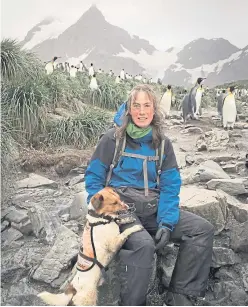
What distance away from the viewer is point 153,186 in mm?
1814

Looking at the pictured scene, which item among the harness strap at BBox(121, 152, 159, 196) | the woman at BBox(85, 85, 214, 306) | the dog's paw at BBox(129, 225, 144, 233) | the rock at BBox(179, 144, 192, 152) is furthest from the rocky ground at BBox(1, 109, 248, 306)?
the rock at BBox(179, 144, 192, 152)

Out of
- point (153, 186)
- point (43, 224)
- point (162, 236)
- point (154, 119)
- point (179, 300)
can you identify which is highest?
point (154, 119)

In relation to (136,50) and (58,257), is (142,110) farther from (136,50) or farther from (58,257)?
(136,50)

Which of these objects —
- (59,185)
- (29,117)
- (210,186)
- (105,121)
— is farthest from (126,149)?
(105,121)

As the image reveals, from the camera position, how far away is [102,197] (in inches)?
63.6

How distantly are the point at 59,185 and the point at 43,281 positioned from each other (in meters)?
1.58

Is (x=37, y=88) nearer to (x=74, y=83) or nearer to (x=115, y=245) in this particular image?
(x=74, y=83)

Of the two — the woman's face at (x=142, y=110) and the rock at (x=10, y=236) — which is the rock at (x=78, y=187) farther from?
the woman's face at (x=142, y=110)

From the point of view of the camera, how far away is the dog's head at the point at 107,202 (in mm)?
1609

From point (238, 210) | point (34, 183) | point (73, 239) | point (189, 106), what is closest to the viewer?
point (73, 239)

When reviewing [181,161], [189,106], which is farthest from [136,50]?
[181,161]

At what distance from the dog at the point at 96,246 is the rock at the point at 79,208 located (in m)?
0.87

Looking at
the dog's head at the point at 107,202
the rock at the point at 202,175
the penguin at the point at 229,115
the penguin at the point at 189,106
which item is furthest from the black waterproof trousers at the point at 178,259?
the penguin at the point at 189,106

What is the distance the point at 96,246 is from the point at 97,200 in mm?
202
